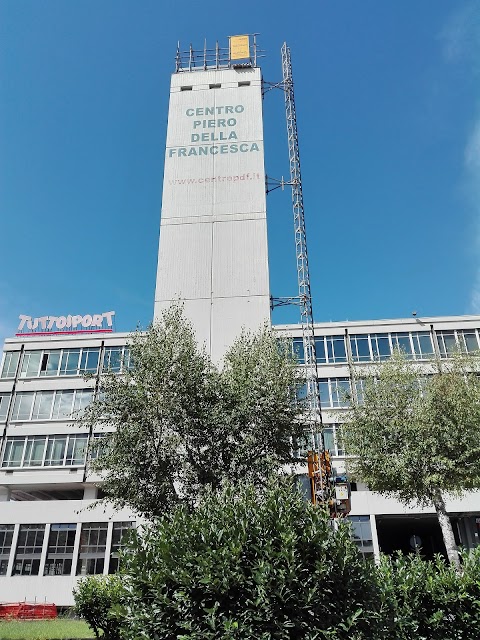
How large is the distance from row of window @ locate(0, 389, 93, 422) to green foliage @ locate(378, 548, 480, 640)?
45555 millimetres

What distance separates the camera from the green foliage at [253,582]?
6.59 m

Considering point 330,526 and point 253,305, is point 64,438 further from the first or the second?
point 330,526

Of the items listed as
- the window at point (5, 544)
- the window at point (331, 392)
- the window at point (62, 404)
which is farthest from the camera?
the window at point (62, 404)

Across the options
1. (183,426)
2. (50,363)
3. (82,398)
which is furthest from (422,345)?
(50,363)

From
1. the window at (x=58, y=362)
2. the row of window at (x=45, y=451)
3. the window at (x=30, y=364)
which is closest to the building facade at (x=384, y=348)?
the window at (x=58, y=362)

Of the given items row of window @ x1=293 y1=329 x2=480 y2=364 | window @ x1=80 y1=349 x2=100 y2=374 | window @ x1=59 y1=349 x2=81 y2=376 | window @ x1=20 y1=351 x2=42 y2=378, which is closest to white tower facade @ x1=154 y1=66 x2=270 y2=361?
row of window @ x1=293 y1=329 x2=480 y2=364

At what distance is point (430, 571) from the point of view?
9148mm

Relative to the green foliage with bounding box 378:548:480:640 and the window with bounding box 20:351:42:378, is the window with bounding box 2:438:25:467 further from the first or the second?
the green foliage with bounding box 378:548:480:640

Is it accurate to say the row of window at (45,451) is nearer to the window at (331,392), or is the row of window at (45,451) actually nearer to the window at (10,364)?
the window at (10,364)

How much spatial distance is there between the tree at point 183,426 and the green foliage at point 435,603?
35.1ft

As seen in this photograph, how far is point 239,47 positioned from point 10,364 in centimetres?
4239

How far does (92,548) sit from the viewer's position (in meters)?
46.0

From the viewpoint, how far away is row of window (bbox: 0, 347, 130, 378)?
174 feet

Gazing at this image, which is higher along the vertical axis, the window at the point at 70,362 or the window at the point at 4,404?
the window at the point at 70,362
